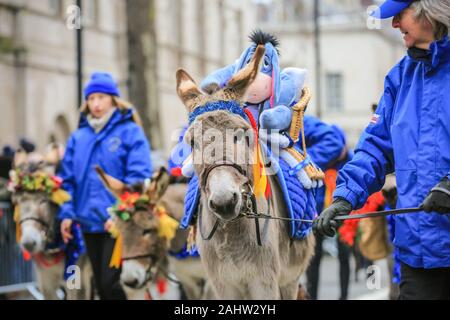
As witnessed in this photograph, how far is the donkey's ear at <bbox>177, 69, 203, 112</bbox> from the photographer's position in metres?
6.22

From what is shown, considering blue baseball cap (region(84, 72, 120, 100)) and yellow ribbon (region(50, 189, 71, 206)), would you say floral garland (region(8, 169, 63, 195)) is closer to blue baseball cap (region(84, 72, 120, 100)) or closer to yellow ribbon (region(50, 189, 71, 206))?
yellow ribbon (region(50, 189, 71, 206))

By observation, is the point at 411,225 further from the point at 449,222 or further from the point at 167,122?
the point at 167,122

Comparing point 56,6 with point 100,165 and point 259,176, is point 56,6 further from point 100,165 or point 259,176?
point 259,176

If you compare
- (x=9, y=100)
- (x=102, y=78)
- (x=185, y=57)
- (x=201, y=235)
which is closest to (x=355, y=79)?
(x=185, y=57)

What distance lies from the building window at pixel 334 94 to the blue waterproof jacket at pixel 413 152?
42.7 m

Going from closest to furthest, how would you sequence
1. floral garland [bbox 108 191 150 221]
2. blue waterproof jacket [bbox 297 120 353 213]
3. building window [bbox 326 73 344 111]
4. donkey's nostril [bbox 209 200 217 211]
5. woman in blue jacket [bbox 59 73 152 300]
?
donkey's nostril [bbox 209 200 217 211] → floral garland [bbox 108 191 150 221] → blue waterproof jacket [bbox 297 120 353 213] → woman in blue jacket [bbox 59 73 152 300] → building window [bbox 326 73 344 111]

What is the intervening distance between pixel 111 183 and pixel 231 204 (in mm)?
3200

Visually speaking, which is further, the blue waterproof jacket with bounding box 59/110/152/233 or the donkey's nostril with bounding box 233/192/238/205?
the blue waterproof jacket with bounding box 59/110/152/233

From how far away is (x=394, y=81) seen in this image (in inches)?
216

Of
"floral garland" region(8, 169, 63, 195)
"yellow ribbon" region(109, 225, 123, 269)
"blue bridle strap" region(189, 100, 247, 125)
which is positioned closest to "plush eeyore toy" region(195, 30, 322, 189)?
"blue bridle strap" region(189, 100, 247, 125)

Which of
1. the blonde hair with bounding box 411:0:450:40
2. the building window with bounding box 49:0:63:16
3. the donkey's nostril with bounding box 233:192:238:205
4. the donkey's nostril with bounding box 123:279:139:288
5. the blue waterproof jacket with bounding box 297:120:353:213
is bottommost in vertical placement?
the donkey's nostril with bounding box 123:279:139:288

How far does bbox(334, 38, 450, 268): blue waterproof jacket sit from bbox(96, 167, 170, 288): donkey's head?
346 centimetres

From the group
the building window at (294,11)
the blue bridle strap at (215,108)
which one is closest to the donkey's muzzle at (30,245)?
the blue bridle strap at (215,108)

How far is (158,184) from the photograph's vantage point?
886cm
